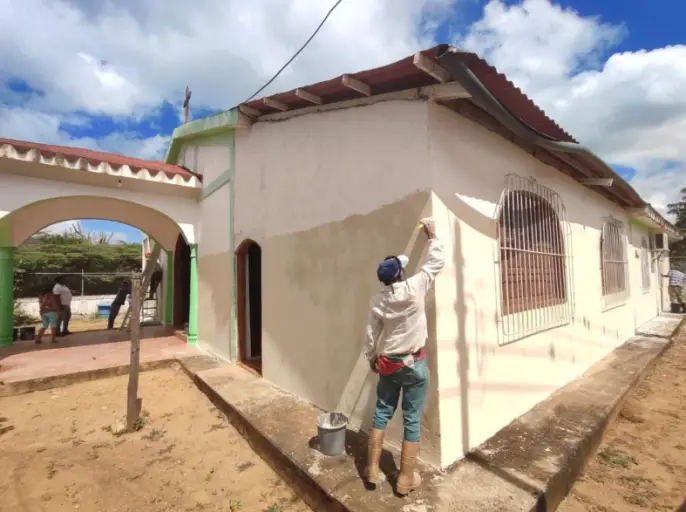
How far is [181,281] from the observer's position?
10617mm

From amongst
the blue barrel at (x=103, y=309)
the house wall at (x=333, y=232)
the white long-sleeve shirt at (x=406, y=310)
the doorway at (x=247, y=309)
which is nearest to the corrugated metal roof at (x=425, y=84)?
the house wall at (x=333, y=232)

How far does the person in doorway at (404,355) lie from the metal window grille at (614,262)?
18.7ft

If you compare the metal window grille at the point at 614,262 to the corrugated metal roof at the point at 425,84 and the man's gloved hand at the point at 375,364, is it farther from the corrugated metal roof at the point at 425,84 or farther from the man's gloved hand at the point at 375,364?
the man's gloved hand at the point at 375,364

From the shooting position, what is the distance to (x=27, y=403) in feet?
17.1

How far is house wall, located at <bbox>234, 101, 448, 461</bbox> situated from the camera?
3.23 m

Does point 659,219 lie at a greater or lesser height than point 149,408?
greater

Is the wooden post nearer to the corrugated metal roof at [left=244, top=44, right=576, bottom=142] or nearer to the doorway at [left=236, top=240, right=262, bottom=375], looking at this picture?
the doorway at [left=236, top=240, right=262, bottom=375]

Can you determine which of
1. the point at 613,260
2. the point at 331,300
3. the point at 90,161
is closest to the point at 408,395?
the point at 331,300

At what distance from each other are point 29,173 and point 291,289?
5.09 metres

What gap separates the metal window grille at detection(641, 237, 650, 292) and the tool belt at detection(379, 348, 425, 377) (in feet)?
36.3

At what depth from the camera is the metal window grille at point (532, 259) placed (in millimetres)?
3936

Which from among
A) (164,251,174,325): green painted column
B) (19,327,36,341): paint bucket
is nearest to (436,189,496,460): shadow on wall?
(164,251,174,325): green painted column

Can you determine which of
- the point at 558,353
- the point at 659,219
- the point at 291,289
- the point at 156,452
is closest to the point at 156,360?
the point at 156,452

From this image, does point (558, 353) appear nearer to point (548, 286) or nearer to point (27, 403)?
point (548, 286)
